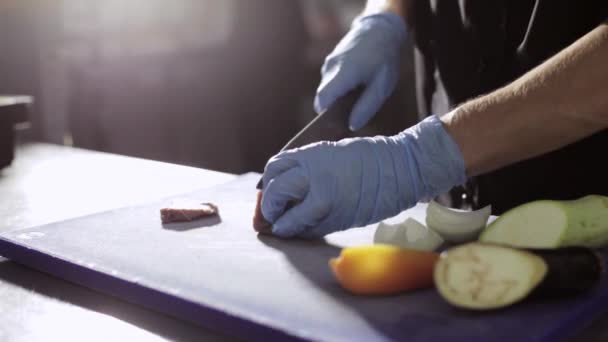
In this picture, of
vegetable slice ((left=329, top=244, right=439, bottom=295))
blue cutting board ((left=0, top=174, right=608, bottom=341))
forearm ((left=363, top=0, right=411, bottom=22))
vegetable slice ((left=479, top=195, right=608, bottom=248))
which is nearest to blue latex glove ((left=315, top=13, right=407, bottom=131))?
forearm ((left=363, top=0, right=411, bottom=22))

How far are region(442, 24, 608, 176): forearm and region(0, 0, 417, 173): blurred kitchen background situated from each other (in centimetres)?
251

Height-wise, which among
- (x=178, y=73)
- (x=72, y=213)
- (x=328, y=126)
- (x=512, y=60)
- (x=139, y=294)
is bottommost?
(x=178, y=73)

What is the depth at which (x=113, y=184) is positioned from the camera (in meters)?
1.75

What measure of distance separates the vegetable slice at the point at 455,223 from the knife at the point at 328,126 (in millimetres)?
319

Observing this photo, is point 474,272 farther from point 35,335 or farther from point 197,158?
point 197,158

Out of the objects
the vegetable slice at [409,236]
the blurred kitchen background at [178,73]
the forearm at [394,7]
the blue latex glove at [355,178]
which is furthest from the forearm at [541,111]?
the blurred kitchen background at [178,73]

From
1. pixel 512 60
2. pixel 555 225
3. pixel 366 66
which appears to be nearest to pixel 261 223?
pixel 555 225

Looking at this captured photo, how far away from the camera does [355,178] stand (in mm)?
1112

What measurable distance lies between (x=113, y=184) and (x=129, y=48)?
324 centimetres

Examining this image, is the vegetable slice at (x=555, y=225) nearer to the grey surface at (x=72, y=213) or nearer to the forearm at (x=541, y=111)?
the forearm at (x=541, y=111)

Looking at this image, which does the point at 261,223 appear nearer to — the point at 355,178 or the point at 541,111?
the point at 355,178

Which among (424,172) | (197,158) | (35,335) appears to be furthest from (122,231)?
(197,158)

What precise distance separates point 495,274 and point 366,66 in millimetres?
930

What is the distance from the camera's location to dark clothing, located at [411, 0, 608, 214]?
1.38 metres
